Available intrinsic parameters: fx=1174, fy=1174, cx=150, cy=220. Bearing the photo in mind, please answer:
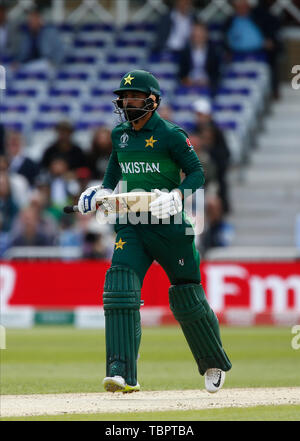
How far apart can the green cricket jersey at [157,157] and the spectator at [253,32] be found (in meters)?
12.6

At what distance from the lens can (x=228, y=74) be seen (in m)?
21.4

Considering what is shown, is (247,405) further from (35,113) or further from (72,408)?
(35,113)

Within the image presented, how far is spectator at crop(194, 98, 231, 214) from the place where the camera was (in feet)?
58.4

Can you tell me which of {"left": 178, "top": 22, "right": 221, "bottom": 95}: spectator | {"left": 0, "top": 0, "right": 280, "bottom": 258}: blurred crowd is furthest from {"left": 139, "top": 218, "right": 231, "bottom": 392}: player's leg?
{"left": 178, "top": 22, "right": 221, "bottom": 95}: spectator

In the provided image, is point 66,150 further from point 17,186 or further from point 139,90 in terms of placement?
point 139,90

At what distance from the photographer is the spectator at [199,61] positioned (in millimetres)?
19969

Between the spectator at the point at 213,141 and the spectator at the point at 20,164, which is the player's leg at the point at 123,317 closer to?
the spectator at the point at 213,141

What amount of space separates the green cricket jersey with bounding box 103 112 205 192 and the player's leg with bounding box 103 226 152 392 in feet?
1.64

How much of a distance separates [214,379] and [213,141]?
9.81m

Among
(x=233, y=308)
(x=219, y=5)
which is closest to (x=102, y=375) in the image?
(x=233, y=308)

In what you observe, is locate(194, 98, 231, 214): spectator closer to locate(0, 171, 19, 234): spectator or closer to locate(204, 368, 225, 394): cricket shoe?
locate(0, 171, 19, 234): spectator

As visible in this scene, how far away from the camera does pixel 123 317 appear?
7.97 metres

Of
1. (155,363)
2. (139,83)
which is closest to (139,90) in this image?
(139,83)

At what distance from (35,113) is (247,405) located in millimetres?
14590
